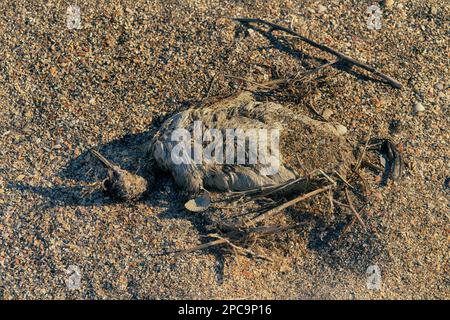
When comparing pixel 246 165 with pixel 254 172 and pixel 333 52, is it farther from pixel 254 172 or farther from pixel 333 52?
pixel 333 52

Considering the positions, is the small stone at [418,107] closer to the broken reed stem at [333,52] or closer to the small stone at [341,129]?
the broken reed stem at [333,52]

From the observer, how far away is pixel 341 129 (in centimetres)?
467

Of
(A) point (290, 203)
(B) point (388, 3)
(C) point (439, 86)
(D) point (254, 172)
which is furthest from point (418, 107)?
(D) point (254, 172)

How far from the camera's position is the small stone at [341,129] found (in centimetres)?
465

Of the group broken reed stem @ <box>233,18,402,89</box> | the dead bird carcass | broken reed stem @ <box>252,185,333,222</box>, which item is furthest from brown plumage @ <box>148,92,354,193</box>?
broken reed stem @ <box>233,18,402,89</box>

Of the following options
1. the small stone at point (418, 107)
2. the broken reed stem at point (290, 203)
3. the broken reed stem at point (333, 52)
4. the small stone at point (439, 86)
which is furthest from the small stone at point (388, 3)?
the broken reed stem at point (290, 203)

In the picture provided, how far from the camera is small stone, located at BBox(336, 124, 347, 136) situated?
4.65 metres

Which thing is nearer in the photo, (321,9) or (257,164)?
(257,164)

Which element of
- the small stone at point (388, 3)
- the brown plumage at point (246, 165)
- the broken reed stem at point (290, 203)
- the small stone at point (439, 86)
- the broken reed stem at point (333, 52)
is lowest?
the broken reed stem at point (290, 203)

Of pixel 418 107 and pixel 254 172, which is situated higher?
pixel 418 107

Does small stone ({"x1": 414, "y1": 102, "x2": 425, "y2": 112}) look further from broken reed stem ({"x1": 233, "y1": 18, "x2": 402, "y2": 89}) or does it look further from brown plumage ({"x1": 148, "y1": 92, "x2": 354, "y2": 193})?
brown plumage ({"x1": 148, "y1": 92, "x2": 354, "y2": 193})

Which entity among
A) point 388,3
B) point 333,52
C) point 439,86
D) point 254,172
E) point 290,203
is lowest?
point 290,203

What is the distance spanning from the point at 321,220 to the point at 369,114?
0.89 meters
